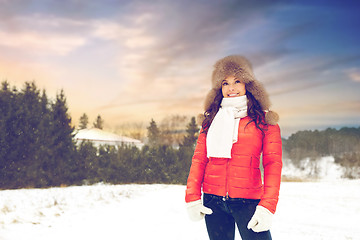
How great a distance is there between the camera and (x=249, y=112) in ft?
8.96

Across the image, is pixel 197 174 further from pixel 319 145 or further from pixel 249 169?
pixel 319 145

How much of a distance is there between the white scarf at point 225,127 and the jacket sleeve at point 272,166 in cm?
29

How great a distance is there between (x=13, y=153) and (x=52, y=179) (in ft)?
7.89

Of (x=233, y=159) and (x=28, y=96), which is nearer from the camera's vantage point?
(x=233, y=159)

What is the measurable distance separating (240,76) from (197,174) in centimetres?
104

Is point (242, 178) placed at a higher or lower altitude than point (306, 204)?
higher

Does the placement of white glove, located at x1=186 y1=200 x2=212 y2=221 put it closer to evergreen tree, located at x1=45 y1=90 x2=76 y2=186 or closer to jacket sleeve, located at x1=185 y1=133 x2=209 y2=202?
jacket sleeve, located at x1=185 y1=133 x2=209 y2=202

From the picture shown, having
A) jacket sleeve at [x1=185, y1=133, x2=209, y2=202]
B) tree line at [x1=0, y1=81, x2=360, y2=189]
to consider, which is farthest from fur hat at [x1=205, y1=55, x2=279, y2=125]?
tree line at [x1=0, y1=81, x2=360, y2=189]

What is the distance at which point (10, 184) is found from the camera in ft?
48.9

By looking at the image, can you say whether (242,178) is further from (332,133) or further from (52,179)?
(332,133)

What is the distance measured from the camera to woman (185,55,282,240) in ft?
8.13

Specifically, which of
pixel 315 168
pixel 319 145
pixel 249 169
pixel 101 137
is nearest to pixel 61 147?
pixel 249 169

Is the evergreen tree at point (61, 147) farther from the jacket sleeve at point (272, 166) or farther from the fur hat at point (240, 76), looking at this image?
the jacket sleeve at point (272, 166)

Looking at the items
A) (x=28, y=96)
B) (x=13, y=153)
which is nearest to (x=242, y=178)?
(x=13, y=153)
